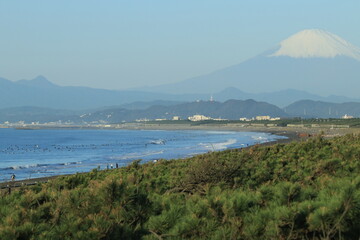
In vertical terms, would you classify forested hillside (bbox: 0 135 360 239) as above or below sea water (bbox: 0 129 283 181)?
above

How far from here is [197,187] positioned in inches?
535

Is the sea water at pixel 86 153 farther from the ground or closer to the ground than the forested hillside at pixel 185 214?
closer to the ground

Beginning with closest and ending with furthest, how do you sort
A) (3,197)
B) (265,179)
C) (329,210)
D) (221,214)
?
(329,210) < (221,214) < (3,197) < (265,179)

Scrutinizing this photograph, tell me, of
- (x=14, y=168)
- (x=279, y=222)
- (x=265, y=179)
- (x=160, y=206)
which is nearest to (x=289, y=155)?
(x=265, y=179)

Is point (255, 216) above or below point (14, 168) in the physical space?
above

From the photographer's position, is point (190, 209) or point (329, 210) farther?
point (190, 209)

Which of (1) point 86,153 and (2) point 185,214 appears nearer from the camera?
(2) point 185,214

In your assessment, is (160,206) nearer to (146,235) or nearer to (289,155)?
(146,235)

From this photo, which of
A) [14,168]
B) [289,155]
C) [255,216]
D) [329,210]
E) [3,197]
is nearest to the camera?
[329,210]

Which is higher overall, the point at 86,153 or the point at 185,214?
the point at 185,214

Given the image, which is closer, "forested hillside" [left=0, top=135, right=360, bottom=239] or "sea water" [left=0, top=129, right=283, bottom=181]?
"forested hillside" [left=0, top=135, right=360, bottom=239]

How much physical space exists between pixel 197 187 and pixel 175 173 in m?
2.88

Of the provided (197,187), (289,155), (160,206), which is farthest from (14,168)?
(160,206)

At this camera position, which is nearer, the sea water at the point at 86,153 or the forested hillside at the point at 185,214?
the forested hillside at the point at 185,214
